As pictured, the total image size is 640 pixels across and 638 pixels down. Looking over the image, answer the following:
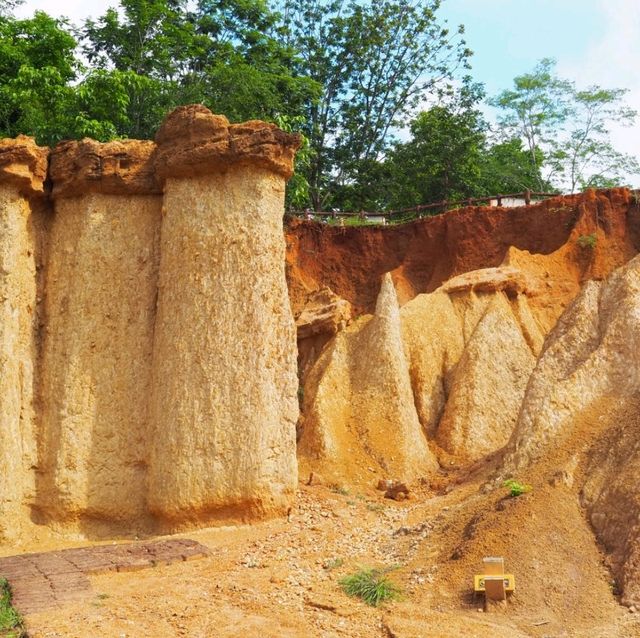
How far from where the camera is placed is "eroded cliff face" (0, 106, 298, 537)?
1098 cm

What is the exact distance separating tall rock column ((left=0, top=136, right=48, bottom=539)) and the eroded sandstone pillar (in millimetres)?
198

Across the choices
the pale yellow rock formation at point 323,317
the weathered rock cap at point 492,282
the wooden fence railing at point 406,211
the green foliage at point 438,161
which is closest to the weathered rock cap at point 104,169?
the pale yellow rock formation at point 323,317

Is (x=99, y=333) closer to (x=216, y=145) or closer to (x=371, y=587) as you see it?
(x=216, y=145)

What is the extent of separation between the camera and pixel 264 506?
11.0m

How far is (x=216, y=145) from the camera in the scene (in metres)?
11.5

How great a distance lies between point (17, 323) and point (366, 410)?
632cm

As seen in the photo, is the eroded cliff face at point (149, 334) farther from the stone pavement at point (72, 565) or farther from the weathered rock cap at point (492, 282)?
the weathered rock cap at point (492, 282)

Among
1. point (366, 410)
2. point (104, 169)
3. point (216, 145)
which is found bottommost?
point (366, 410)

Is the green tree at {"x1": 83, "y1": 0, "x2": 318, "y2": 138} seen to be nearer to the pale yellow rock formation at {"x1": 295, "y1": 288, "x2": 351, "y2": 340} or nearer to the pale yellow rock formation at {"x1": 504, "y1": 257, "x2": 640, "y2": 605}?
the pale yellow rock formation at {"x1": 295, "y1": 288, "x2": 351, "y2": 340}

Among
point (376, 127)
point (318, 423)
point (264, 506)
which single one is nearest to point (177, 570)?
point (264, 506)

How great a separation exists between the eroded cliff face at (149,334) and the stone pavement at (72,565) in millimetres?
1081

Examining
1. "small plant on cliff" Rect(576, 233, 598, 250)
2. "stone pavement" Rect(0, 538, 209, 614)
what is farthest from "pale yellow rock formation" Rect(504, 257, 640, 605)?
"small plant on cliff" Rect(576, 233, 598, 250)

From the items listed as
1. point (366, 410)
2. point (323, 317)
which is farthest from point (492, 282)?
point (366, 410)

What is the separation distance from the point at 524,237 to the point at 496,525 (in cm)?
1363
